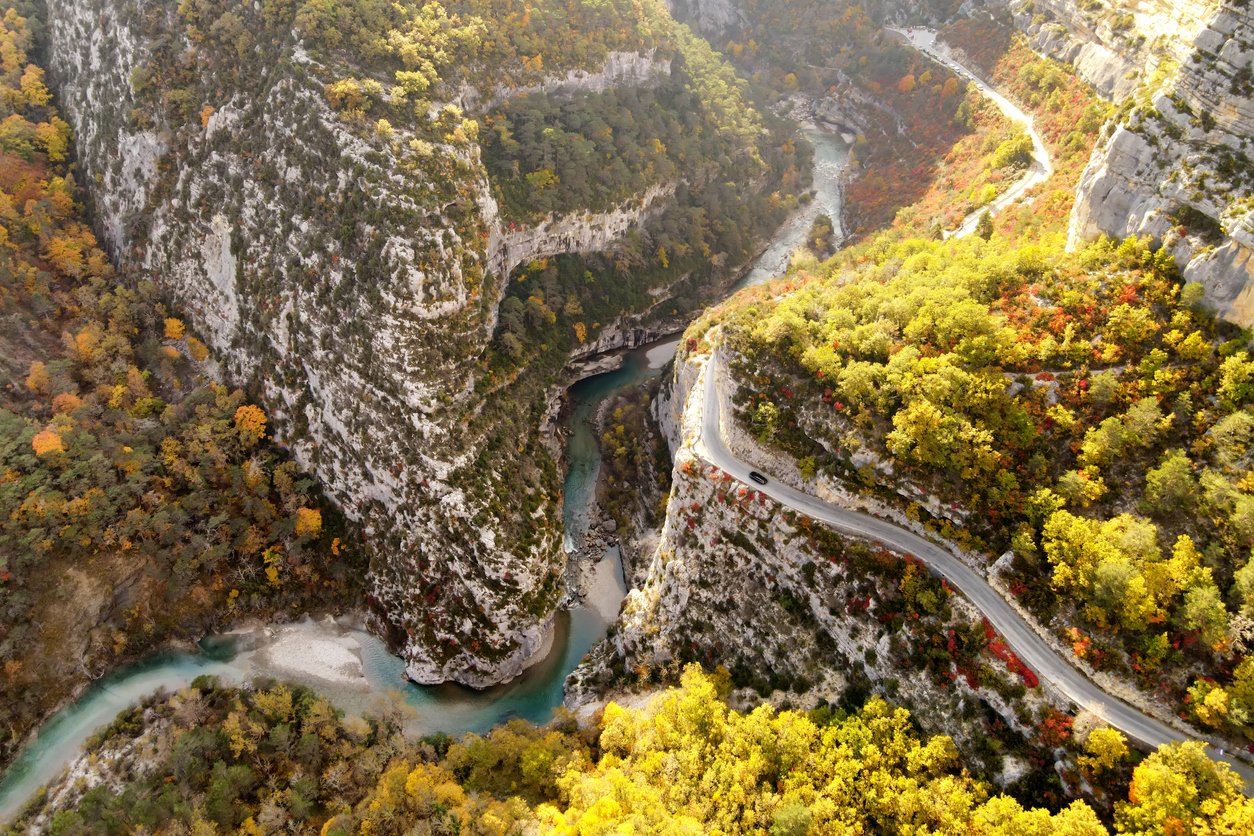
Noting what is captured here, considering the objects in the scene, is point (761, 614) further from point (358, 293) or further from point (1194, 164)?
point (358, 293)

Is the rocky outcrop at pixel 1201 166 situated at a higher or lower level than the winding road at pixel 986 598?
higher

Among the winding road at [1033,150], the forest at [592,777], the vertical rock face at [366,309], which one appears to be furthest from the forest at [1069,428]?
the vertical rock face at [366,309]

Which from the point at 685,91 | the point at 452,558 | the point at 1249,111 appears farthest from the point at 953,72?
the point at 452,558

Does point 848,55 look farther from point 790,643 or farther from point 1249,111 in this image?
point 790,643

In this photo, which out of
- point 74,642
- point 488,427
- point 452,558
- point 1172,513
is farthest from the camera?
point 488,427

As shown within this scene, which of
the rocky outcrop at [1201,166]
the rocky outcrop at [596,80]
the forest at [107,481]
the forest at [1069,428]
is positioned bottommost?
the forest at [107,481]

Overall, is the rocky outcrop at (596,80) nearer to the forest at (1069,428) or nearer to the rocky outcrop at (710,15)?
the forest at (1069,428)
